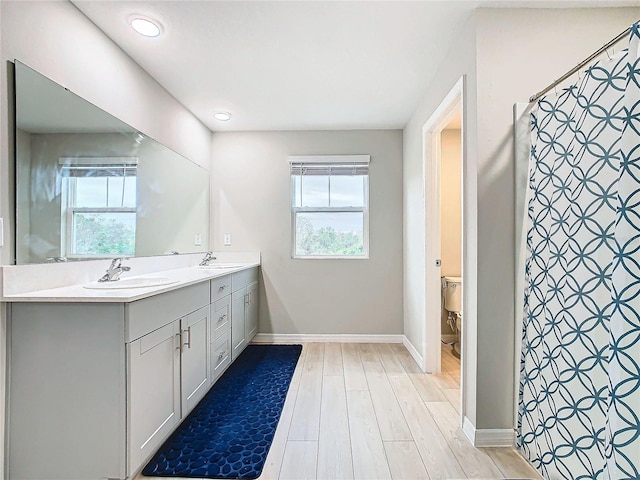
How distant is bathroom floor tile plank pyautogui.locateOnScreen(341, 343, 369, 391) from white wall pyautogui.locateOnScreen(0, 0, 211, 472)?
2.11 m

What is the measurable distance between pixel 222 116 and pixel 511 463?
3568 millimetres

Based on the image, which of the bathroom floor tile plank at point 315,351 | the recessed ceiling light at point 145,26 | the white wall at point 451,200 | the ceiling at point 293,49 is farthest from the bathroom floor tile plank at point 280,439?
the recessed ceiling light at point 145,26

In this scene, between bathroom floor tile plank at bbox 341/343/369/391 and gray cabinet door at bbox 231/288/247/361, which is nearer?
bathroom floor tile plank at bbox 341/343/369/391

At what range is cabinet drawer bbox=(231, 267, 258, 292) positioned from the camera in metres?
3.17

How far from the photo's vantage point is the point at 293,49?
2.36 meters

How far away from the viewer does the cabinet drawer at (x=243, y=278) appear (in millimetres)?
3172

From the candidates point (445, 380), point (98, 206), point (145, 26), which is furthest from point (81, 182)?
point (445, 380)

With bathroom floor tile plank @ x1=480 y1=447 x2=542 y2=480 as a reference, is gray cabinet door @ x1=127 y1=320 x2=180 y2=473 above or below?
above

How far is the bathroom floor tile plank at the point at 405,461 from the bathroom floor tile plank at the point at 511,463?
38 centimetres

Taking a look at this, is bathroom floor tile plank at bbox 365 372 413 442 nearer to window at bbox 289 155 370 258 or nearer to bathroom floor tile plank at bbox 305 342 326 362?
bathroom floor tile plank at bbox 305 342 326 362

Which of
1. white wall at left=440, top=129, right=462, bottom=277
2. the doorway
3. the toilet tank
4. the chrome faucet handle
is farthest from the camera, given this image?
white wall at left=440, top=129, right=462, bottom=277

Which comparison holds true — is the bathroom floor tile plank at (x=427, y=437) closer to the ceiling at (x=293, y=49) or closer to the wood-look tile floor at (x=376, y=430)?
the wood-look tile floor at (x=376, y=430)

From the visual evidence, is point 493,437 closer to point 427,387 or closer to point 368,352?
point 427,387

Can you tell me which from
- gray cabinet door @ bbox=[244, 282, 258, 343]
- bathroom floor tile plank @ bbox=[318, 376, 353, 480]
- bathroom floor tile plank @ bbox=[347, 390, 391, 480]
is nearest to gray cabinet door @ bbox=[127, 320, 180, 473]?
bathroom floor tile plank @ bbox=[318, 376, 353, 480]
